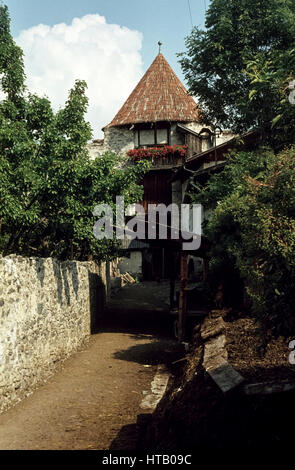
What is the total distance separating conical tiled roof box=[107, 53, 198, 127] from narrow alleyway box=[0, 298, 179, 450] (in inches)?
816

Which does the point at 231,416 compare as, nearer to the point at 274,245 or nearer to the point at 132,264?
the point at 274,245

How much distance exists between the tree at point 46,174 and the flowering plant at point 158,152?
613 inches

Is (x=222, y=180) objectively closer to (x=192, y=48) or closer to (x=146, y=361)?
(x=192, y=48)

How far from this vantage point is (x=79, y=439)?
18.7 feet

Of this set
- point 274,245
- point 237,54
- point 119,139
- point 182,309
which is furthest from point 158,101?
point 274,245

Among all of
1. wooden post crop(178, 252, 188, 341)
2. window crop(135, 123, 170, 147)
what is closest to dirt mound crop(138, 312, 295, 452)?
wooden post crop(178, 252, 188, 341)

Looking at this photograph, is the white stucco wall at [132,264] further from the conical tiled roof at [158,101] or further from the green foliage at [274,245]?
the green foliage at [274,245]

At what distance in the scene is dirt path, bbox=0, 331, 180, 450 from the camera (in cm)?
568

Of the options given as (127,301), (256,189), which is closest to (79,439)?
(256,189)

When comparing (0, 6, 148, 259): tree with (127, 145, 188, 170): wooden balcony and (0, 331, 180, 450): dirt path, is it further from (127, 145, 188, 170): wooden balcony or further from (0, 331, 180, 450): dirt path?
(127, 145, 188, 170): wooden balcony

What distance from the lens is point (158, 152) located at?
29266 mm

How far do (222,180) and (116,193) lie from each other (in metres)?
6.26

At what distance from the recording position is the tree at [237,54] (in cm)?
1589

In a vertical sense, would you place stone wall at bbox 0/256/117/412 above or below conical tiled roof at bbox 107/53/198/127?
below
